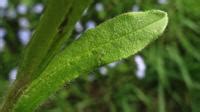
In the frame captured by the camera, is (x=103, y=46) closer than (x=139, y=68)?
Yes

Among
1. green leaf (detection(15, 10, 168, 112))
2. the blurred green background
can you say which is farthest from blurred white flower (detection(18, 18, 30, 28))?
green leaf (detection(15, 10, 168, 112))

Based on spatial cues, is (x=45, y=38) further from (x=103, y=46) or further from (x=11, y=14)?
(x=11, y=14)

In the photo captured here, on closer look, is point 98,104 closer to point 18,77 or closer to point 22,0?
point 22,0

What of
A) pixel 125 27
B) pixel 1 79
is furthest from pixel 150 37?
pixel 1 79

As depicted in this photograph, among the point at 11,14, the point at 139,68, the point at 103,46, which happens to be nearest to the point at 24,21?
the point at 11,14

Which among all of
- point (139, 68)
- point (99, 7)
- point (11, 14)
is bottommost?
point (139, 68)

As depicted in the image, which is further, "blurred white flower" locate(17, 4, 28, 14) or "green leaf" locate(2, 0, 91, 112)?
"blurred white flower" locate(17, 4, 28, 14)

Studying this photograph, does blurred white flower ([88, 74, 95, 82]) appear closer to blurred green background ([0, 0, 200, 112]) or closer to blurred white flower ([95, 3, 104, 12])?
blurred green background ([0, 0, 200, 112])

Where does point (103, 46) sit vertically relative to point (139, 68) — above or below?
above
